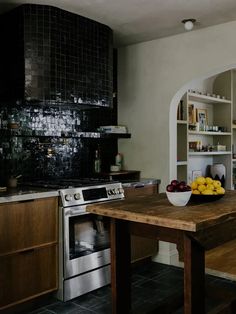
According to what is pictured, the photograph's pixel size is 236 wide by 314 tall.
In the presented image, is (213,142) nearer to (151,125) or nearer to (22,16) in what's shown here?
(151,125)

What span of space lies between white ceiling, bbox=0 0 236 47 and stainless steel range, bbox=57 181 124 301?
1.55 meters

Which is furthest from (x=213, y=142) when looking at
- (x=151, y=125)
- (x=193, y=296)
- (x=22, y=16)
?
(x=193, y=296)

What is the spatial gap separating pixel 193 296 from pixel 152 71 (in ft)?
8.85

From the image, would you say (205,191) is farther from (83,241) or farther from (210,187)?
(83,241)

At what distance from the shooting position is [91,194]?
327 centimetres

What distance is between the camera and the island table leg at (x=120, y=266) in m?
2.43

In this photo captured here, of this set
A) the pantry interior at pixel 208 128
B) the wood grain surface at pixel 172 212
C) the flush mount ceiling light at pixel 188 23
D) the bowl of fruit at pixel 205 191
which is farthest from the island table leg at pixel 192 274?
the pantry interior at pixel 208 128

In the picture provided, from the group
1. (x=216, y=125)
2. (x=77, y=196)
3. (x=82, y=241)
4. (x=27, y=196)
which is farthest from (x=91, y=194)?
(x=216, y=125)

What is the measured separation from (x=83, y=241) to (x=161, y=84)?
1.90m

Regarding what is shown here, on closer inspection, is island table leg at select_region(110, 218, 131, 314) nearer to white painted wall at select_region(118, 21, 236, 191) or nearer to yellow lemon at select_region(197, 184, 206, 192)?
yellow lemon at select_region(197, 184, 206, 192)

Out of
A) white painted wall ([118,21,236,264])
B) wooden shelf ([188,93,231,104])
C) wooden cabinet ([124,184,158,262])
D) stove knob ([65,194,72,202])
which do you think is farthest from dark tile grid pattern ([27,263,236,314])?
wooden shelf ([188,93,231,104])

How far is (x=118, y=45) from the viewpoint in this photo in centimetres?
434

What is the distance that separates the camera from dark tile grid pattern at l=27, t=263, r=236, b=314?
9.65ft

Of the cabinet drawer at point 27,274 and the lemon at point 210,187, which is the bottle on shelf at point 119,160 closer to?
the cabinet drawer at point 27,274
